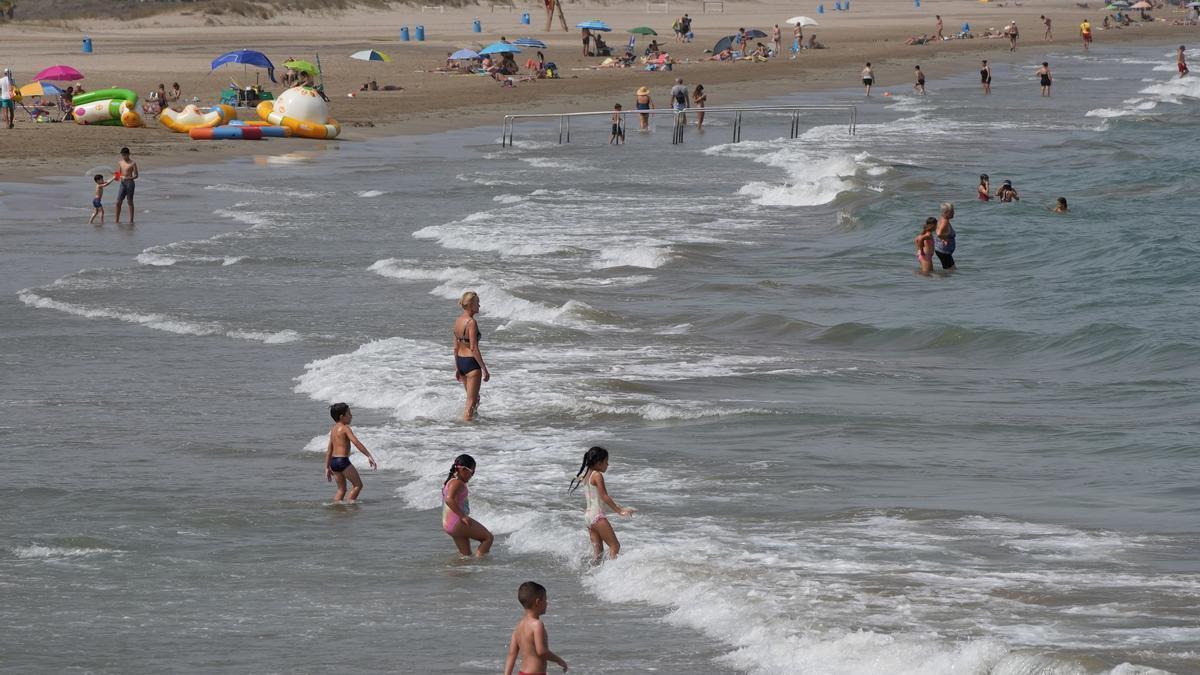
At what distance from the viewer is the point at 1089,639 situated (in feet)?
32.1

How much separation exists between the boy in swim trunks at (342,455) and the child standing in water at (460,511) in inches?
64.9

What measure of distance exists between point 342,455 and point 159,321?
→ 8.32 m

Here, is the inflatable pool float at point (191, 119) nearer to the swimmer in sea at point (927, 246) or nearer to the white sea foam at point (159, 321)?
the white sea foam at point (159, 321)

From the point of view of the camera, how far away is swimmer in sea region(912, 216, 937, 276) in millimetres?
24953

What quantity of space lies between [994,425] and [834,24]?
85682 mm

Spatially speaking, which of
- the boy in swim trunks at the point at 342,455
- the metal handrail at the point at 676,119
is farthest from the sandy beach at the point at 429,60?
the boy in swim trunks at the point at 342,455

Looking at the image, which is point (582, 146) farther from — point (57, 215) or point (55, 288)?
point (55, 288)

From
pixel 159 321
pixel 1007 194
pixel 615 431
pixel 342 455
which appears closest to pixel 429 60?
pixel 1007 194

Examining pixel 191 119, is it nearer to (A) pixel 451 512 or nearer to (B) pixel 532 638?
(A) pixel 451 512

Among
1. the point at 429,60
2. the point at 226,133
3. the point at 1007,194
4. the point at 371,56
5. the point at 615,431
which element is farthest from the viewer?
the point at 429,60

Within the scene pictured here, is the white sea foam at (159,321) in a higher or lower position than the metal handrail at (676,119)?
lower

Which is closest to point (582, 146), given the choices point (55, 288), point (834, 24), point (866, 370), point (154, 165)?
point (154, 165)

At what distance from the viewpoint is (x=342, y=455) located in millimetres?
13023

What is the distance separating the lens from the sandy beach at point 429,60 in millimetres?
40969
